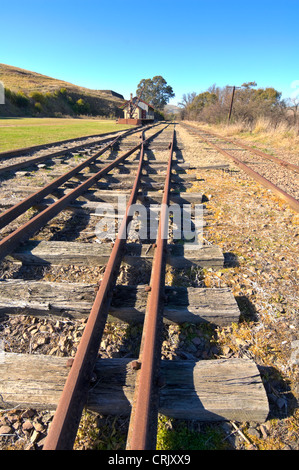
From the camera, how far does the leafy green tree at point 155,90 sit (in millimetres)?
101688

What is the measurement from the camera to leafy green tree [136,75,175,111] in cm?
10169

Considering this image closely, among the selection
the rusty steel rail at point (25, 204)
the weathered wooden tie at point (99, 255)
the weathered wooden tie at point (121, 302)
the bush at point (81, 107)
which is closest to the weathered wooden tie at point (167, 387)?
the weathered wooden tie at point (121, 302)

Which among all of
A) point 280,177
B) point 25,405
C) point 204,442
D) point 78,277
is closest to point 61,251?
point 78,277

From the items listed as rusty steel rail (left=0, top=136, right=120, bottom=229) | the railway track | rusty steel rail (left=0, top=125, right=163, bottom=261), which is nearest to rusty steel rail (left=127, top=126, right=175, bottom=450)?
the railway track

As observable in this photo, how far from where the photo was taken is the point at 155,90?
102 metres

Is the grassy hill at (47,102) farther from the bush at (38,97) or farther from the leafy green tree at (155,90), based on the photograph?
the leafy green tree at (155,90)

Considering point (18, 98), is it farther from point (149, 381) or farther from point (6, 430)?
point (149, 381)

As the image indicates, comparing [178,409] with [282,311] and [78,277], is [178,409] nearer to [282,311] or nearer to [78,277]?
[282,311]

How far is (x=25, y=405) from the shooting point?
1.42 meters

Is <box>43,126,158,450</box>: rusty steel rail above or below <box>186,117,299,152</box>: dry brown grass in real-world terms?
below

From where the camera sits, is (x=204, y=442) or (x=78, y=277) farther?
(x=78, y=277)

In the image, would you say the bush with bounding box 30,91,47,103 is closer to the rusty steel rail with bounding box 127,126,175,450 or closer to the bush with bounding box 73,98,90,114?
the bush with bounding box 73,98,90,114
